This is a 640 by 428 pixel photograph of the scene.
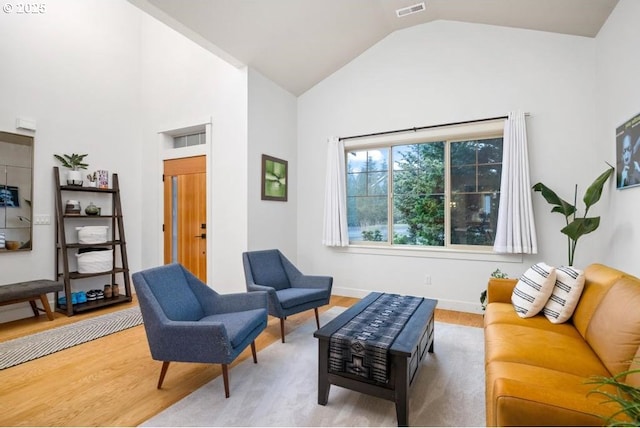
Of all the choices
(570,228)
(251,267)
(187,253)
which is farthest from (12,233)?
(570,228)

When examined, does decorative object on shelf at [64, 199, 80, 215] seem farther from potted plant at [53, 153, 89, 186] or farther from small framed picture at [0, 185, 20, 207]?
small framed picture at [0, 185, 20, 207]

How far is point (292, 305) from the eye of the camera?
2.95 m

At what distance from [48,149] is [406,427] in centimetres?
485

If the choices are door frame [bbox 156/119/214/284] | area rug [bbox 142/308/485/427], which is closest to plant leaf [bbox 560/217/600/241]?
area rug [bbox 142/308/485/427]

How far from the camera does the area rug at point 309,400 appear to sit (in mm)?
1793

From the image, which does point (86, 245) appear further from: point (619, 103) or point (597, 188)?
point (619, 103)

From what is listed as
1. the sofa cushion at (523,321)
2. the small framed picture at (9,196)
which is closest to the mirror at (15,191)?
the small framed picture at (9,196)

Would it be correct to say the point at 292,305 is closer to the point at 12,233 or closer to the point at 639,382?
the point at 639,382

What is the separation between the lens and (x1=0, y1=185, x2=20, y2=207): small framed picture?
11.4ft

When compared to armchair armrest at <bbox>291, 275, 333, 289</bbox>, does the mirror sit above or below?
above

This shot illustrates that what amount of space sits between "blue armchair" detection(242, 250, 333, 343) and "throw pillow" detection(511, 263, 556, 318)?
Answer: 1.71 meters

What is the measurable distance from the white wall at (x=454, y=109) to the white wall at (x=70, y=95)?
2.64m

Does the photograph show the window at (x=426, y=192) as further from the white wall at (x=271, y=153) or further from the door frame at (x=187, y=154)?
the door frame at (x=187, y=154)

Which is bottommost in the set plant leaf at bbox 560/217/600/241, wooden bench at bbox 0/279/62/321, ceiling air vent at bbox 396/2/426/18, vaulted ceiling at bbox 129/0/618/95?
wooden bench at bbox 0/279/62/321
